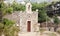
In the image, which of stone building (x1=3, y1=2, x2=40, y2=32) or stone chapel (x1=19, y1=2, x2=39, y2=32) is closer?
stone building (x1=3, y1=2, x2=40, y2=32)

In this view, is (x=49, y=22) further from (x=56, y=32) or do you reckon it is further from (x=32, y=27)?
(x=32, y=27)

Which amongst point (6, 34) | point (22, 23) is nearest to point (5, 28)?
point (6, 34)

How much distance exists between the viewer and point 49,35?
13.4 metres

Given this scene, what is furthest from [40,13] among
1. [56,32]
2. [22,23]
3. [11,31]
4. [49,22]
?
[11,31]

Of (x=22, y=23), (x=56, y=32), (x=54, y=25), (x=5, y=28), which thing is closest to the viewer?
(x=5, y=28)

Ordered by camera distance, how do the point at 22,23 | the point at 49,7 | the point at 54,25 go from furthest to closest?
the point at 49,7 < the point at 54,25 < the point at 22,23

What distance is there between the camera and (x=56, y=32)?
578 inches

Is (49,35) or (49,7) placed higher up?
(49,7)

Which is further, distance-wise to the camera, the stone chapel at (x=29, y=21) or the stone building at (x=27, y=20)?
the stone chapel at (x=29, y=21)

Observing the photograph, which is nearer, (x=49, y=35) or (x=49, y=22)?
(x=49, y=35)

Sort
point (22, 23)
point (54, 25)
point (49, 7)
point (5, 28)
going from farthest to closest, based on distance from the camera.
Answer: point (49, 7) < point (54, 25) < point (22, 23) < point (5, 28)

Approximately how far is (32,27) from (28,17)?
2.23 ft

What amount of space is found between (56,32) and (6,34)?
832cm

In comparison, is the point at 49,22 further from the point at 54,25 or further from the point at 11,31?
the point at 11,31
